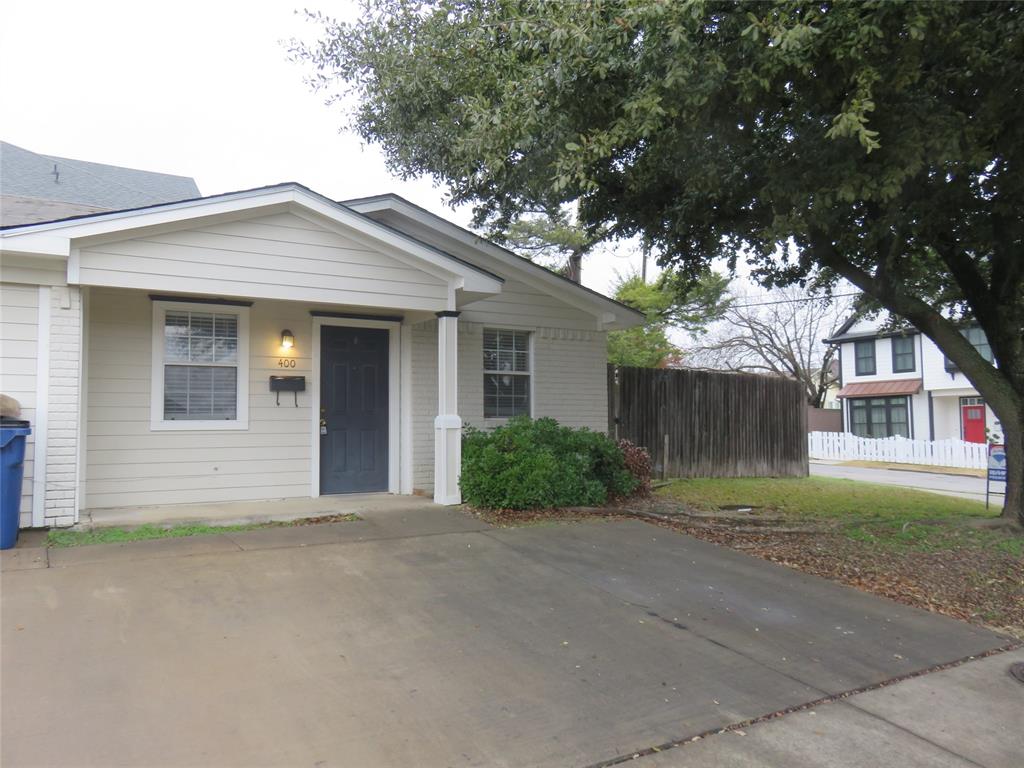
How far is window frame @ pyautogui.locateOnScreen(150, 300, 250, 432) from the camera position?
299 inches

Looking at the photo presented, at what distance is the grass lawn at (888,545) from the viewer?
546 centimetres

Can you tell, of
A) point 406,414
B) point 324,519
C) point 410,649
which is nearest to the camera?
point 410,649

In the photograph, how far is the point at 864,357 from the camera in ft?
95.7

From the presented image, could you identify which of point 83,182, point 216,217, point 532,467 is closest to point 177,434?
point 216,217

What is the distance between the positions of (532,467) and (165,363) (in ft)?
14.4

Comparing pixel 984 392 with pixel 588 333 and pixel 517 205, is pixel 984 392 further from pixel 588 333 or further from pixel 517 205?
pixel 517 205

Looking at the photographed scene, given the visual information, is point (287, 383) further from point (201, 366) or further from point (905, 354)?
point (905, 354)

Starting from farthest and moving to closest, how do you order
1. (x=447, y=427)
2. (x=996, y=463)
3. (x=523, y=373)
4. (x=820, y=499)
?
Result: (x=820, y=499)
(x=523, y=373)
(x=996, y=463)
(x=447, y=427)

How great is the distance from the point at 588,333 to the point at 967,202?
209 inches

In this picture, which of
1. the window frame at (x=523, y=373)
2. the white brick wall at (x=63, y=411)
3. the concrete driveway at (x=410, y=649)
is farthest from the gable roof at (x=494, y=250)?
the concrete driveway at (x=410, y=649)

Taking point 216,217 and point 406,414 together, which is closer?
Result: point 216,217

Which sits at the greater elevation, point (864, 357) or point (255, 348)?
point (864, 357)

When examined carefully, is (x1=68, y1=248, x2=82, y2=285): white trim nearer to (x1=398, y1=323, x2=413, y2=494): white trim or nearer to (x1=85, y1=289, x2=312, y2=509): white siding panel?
(x1=85, y1=289, x2=312, y2=509): white siding panel

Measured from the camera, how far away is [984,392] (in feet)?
25.7
